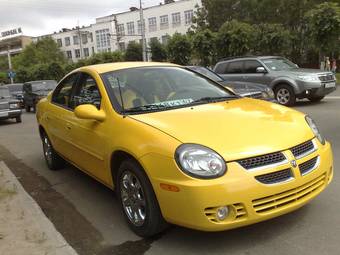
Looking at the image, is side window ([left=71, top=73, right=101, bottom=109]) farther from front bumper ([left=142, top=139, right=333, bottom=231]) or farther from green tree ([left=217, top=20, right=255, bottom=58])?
green tree ([left=217, top=20, right=255, bottom=58])

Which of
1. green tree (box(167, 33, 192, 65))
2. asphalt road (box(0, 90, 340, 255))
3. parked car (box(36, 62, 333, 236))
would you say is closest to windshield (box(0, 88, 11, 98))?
asphalt road (box(0, 90, 340, 255))

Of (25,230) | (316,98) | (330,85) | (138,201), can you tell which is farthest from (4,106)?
(138,201)

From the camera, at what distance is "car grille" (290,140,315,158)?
12.8ft

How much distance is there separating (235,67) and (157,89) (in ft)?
35.7

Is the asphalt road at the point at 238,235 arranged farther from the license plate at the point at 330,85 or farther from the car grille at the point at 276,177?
the license plate at the point at 330,85

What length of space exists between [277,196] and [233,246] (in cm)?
59

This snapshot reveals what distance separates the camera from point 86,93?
5.54 metres

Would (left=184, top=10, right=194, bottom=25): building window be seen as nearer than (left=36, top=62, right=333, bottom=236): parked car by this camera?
No

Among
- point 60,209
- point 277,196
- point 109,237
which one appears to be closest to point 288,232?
point 277,196

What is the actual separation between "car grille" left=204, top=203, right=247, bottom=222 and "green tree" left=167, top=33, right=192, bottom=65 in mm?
31593

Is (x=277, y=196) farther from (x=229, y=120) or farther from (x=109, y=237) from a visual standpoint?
(x=109, y=237)

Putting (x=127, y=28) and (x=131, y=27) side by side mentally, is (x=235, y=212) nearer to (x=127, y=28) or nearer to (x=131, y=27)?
(x=131, y=27)

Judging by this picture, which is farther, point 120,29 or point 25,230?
point 120,29

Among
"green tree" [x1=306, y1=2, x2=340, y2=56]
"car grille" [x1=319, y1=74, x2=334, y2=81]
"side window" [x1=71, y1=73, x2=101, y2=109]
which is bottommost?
"car grille" [x1=319, y1=74, x2=334, y2=81]
